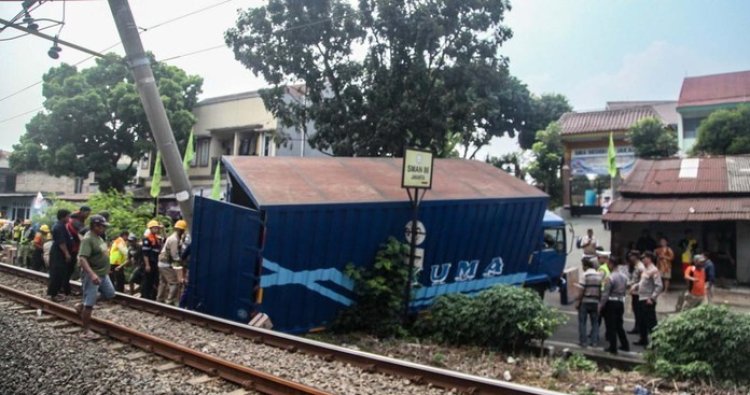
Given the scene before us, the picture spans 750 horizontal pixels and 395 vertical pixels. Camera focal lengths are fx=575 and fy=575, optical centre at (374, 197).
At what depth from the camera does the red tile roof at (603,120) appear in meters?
27.5

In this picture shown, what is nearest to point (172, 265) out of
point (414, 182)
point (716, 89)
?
point (414, 182)

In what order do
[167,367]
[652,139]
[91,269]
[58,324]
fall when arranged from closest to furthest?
[167,367] → [91,269] → [58,324] → [652,139]

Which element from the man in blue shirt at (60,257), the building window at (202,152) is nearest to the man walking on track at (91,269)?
the man in blue shirt at (60,257)

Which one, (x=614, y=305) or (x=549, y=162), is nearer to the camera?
(x=614, y=305)

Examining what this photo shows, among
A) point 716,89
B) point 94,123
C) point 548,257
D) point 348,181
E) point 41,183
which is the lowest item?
point 548,257

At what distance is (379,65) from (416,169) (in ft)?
28.9

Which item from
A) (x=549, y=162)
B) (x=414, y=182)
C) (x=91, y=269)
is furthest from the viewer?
(x=549, y=162)

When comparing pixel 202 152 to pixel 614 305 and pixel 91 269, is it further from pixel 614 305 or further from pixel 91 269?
pixel 614 305

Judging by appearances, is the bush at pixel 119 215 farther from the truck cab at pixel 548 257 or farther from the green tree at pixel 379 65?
the truck cab at pixel 548 257

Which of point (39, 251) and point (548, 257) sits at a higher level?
point (548, 257)

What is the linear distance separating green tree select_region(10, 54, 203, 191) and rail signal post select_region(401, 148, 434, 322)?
18.4 m

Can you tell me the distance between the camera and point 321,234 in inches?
340

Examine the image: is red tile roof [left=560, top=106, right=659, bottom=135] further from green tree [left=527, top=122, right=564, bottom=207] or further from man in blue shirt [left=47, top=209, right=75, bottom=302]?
man in blue shirt [left=47, top=209, right=75, bottom=302]

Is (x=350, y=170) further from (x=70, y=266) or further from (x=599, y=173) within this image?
(x=599, y=173)
